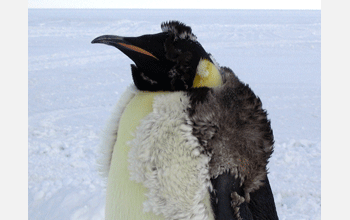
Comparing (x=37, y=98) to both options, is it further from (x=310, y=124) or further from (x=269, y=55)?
(x=269, y=55)

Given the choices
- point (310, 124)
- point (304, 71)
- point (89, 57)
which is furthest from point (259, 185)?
point (89, 57)

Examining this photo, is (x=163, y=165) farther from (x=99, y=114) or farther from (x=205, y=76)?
(x=99, y=114)

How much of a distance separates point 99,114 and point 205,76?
8.14 ft

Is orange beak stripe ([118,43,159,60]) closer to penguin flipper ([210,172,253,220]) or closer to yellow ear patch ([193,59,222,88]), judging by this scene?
yellow ear patch ([193,59,222,88])

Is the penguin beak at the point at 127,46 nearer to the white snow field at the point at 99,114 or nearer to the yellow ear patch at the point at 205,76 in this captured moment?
the yellow ear patch at the point at 205,76

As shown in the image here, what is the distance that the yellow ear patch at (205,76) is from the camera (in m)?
0.73

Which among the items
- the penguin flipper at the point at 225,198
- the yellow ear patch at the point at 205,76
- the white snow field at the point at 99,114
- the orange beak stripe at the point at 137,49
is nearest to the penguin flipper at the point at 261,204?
the penguin flipper at the point at 225,198

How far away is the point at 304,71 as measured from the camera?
16.1 feet

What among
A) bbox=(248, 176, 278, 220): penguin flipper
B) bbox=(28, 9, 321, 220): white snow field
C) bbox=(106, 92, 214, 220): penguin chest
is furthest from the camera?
bbox=(28, 9, 321, 220): white snow field

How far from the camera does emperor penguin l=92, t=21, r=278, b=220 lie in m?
0.65

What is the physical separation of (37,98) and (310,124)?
9.99 feet

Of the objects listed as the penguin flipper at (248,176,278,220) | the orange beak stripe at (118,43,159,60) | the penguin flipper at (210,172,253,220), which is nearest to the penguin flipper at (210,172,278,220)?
the penguin flipper at (210,172,253,220)

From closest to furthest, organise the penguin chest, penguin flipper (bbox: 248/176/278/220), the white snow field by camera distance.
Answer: the penguin chest < penguin flipper (bbox: 248/176/278/220) < the white snow field

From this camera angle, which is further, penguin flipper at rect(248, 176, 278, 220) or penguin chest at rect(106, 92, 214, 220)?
penguin flipper at rect(248, 176, 278, 220)
